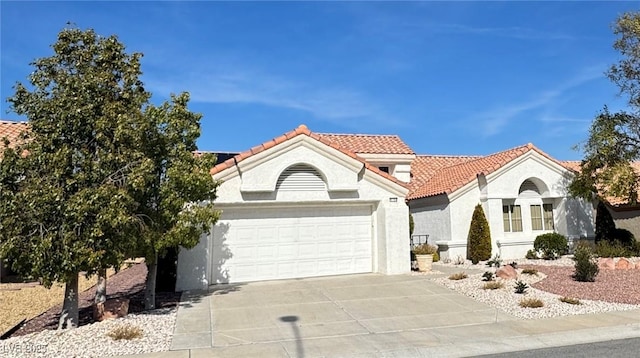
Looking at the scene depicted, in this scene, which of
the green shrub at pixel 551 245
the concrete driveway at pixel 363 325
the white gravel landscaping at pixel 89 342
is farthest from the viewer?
the green shrub at pixel 551 245

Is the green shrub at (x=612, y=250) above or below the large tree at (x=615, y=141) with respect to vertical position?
below

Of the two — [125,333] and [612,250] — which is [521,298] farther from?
[612,250]

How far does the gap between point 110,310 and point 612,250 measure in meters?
18.3

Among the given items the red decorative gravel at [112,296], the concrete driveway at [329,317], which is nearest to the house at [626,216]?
the concrete driveway at [329,317]

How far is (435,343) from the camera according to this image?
7809 mm

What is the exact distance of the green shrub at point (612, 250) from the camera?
17750 mm

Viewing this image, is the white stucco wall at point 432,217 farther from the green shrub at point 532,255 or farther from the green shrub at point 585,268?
the green shrub at point 585,268

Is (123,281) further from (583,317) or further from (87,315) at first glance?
(583,317)

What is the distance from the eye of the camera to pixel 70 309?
909 cm

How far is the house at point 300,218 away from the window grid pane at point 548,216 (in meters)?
9.21

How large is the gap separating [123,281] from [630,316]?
15925 millimetres

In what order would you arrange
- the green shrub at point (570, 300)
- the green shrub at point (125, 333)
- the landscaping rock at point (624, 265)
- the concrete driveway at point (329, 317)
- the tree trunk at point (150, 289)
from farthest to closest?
the landscaping rock at point (624, 265) → the tree trunk at point (150, 289) → the green shrub at point (570, 300) → the green shrub at point (125, 333) → the concrete driveway at point (329, 317)

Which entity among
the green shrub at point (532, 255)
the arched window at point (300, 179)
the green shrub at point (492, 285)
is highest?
the arched window at point (300, 179)

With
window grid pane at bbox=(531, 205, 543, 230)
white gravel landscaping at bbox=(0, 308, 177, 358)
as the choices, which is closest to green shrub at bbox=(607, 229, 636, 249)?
window grid pane at bbox=(531, 205, 543, 230)
